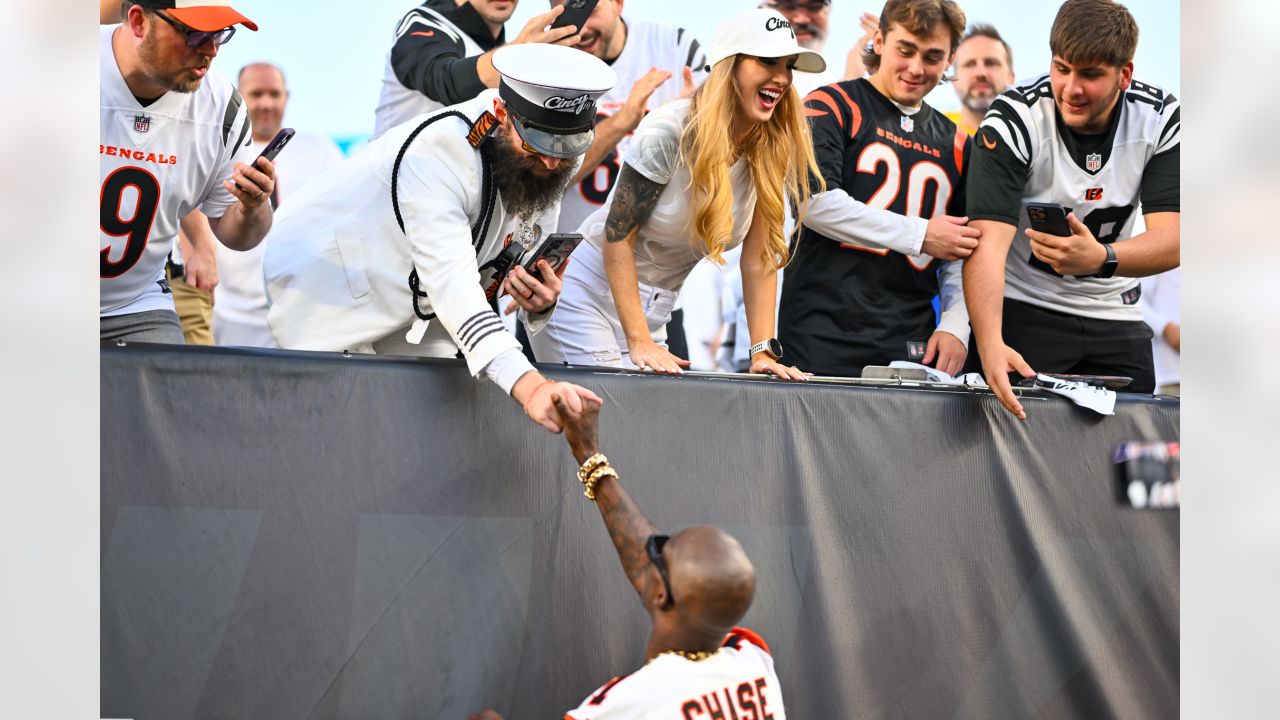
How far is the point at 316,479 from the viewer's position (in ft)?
9.32

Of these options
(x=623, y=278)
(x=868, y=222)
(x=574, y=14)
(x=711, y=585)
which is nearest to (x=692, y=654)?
(x=711, y=585)

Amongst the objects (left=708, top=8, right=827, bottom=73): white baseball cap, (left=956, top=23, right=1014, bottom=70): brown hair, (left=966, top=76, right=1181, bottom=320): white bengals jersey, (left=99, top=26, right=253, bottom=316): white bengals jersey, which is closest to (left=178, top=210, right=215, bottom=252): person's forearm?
(left=99, top=26, right=253, bottom=316): white bengals jersey

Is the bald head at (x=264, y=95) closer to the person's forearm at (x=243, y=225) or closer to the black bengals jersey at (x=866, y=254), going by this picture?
the person's forearm at (x=243, y=225)

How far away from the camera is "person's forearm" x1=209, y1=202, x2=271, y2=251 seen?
3.79 m

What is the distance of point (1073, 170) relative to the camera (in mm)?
4199

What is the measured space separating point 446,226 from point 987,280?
1859 millimetres

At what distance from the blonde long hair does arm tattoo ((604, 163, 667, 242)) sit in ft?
0.41

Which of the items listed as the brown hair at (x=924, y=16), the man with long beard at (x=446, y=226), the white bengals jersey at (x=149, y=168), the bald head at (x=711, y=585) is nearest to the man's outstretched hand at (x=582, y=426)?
the man with long beard at (x=446, y=226)

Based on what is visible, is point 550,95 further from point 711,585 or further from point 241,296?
point 241,296

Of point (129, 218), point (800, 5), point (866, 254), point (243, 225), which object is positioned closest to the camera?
point (129, 218)

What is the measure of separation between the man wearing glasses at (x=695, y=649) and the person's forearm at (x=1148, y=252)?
7.11ft

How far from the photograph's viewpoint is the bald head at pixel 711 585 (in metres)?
2.37
